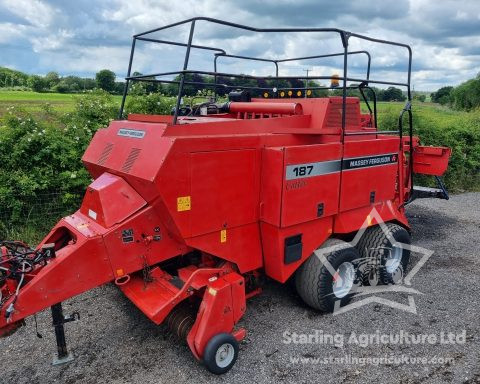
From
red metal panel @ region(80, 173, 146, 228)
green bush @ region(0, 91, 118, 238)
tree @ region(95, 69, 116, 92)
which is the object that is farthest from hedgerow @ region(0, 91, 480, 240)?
red metal panel @ region(80, 173, 146, 228)

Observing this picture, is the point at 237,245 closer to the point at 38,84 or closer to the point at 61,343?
the point at 61,343

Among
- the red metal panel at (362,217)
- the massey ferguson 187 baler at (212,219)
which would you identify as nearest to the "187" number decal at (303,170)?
the massey ferguson 187 baler at (212,219)

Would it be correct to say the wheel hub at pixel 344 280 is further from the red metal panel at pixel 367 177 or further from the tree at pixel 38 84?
the tree at pixel 38 84

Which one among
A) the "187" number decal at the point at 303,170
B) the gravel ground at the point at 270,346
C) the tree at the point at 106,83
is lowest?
the gravel ground at the point at 270,346

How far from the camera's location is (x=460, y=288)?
203 inches

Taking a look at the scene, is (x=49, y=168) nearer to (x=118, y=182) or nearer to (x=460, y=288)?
(x=118, y=182)

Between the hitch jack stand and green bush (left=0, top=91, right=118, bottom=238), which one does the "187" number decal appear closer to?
the hitch jack stand

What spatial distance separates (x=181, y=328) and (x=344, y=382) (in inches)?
57.7

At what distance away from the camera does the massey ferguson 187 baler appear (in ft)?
11.2

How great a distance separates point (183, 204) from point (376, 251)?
2.63m

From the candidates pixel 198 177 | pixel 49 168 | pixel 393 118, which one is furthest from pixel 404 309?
pixel 393 118

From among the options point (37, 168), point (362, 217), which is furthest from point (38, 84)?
point (362, 217)

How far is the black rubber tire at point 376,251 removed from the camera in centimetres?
497

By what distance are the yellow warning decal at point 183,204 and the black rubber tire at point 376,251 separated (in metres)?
2.46
